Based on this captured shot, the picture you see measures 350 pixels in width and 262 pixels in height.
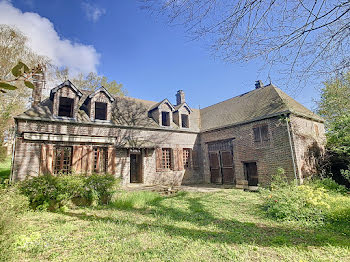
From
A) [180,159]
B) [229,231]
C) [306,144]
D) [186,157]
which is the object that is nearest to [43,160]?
[180,159]

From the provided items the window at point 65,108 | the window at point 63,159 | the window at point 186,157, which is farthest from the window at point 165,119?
the window at point 63,159

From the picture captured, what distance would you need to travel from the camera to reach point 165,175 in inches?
529

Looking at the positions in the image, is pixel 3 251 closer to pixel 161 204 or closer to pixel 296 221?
pixel 161 204

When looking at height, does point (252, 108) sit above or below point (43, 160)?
above

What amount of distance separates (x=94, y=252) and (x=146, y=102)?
14.0m

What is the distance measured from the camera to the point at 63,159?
10.5 m

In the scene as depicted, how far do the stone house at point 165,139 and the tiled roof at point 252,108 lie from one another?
A: 8cm

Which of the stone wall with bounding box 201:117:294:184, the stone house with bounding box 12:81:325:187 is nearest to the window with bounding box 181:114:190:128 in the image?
the stone house with bounding box 12:81:325:187

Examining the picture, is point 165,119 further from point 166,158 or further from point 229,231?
point 229,231

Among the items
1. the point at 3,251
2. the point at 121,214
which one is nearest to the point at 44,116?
the point at 121,214

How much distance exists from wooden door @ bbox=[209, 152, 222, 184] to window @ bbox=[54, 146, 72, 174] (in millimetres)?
9673

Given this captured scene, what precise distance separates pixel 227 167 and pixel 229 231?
9004 millimetres

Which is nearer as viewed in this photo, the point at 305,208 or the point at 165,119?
the point at 305,208

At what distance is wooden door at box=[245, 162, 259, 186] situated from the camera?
1212 cm
